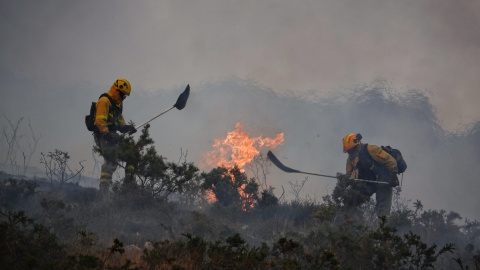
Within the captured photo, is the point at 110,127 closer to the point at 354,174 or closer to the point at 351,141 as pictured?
the point at 351,141

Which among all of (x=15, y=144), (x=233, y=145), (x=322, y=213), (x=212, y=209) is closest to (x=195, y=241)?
(x=322, y=213)

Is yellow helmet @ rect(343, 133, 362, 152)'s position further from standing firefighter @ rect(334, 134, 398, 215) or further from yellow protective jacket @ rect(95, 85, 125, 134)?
yellow protective jacket @ rect(95, 85, 125, 134)

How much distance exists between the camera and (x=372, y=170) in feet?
38.6

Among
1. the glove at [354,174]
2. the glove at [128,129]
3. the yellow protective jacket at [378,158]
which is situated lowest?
the glove at [354,174]

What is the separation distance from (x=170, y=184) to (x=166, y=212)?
72cm

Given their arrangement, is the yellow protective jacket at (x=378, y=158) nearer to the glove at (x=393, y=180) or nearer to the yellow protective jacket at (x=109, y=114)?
the glove at (x=393, y=180)

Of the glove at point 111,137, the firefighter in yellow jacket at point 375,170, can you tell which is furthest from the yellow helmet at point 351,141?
the glove at point 111,137

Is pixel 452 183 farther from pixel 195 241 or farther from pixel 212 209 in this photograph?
pixel 195 241

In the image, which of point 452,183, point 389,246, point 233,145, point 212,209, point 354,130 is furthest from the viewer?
point 354,130

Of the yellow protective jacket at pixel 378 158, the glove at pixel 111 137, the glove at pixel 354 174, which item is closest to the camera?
the glove at pixel 111 137

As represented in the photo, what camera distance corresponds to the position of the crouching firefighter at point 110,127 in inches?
368

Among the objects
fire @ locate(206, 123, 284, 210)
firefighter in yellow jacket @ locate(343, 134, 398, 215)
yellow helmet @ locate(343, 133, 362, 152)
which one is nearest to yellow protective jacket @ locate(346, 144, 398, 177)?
firefighter in yellow jacket @ locate(343, 134, 398, 215)

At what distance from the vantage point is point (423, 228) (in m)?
11.3

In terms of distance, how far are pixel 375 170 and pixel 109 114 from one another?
26.6 ft
